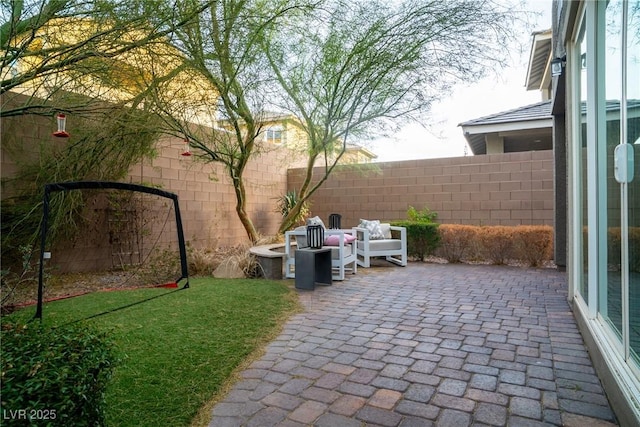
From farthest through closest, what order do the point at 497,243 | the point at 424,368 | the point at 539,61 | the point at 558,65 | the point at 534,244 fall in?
the point at 539,61 → the point at 497,243 → the point at 534,244 → the point at 558,65 → the point at 424,368

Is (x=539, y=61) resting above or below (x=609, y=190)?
above

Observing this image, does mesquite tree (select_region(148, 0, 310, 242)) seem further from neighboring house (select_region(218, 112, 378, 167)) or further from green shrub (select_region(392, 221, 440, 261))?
green shrub (select_region(392, 221, 440, 261))

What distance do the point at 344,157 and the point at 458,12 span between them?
3.60 meters

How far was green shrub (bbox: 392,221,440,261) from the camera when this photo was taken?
714cm

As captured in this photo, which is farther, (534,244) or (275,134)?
(275,134)

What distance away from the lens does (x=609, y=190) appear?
2.25 metres

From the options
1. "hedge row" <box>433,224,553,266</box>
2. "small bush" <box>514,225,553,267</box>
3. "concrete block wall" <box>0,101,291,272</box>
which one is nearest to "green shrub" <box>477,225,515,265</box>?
"hedge row" <box>433,224,553,266</box>

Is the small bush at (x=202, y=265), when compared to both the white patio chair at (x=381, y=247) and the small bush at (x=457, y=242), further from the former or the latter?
the small bush at (x=457, y=242)

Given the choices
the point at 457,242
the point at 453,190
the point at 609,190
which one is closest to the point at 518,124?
the point at 453,190

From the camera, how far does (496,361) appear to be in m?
2.53

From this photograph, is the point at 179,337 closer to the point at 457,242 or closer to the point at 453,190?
the point at 457,242

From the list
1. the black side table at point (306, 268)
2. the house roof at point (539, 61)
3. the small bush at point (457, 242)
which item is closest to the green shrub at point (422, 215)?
the small bush at point (457, 242)

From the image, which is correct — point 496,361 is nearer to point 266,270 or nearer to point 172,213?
point 266,270

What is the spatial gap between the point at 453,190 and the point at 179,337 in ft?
22.2
